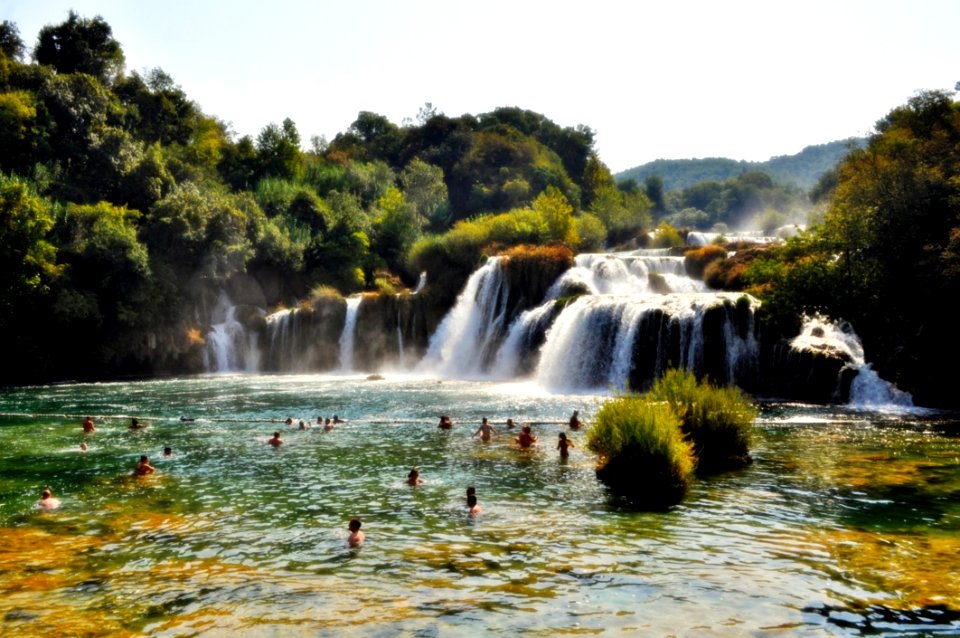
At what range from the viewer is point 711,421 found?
19.6 metres

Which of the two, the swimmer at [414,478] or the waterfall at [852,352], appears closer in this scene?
the swimmer at [414,478]

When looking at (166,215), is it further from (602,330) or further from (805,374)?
(805,374)

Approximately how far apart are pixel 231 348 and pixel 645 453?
48.3 m

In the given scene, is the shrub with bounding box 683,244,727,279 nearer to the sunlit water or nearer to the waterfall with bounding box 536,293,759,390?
the waterfall with bounding box 536,293,759,390

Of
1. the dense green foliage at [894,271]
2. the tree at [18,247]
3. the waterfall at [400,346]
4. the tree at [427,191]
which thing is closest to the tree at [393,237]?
the tree at [427,191]

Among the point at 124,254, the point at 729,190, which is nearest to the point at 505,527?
the point at 124,254

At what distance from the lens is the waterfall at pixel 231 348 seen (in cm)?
5800

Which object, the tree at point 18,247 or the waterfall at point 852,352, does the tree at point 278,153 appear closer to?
the tree at point 18,247

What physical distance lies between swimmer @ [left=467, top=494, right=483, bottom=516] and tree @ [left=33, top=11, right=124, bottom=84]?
241 ft

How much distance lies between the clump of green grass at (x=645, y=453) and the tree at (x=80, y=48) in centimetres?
7340

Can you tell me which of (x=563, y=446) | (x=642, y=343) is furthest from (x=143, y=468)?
(x=642, y=343)

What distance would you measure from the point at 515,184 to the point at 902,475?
255ft

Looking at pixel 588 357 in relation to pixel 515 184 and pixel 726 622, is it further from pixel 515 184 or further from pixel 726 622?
pixel 515 184

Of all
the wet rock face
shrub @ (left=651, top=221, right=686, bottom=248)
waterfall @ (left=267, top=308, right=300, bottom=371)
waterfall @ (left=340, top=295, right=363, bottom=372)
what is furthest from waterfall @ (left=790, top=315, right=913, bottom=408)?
shrub @ (left=651, top=221, right=686, bottom=248)
